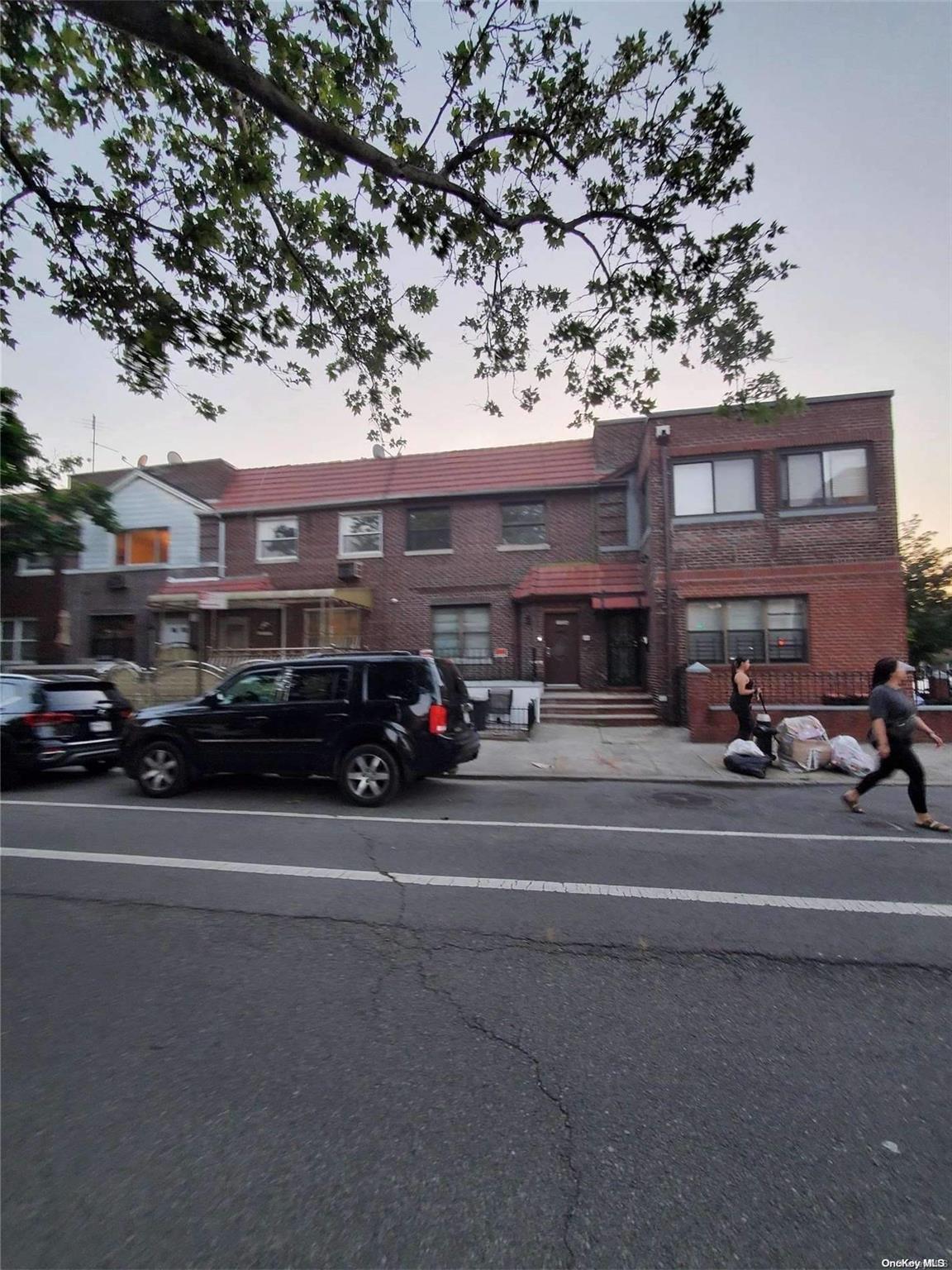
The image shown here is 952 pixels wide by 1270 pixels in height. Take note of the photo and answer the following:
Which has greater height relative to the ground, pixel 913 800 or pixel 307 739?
pixel 307 739

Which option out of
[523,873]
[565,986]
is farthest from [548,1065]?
[523,873]

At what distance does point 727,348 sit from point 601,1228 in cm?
783

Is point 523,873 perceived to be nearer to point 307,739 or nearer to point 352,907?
point 352,907

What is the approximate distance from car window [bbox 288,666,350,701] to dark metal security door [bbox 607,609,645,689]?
10.6 m

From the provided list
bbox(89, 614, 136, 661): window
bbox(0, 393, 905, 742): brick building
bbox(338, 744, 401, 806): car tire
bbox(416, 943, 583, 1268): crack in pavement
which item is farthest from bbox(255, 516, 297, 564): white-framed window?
bbox(416, 943, 583, 1268): crack in pavement

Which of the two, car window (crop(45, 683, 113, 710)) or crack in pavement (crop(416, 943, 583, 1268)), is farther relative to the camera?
car window (crop(45, 683, 113, 710))

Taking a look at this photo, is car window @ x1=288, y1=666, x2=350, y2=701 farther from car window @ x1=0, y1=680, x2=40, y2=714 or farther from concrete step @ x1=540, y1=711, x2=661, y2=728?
concrete step @ x1=540, y1=711, x2=661, y2=728

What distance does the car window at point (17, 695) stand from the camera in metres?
8.66

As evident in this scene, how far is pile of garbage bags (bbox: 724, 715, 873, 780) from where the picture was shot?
9.37 metres

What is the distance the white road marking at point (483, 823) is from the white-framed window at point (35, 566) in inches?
688

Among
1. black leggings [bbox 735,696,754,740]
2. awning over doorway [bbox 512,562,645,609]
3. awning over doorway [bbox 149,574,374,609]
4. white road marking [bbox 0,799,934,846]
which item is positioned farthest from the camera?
awning over doorway [bbox 149,574,374,609]

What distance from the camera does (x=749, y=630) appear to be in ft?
47.4

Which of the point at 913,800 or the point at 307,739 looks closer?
the point at 913,800

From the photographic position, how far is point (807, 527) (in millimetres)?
14148
